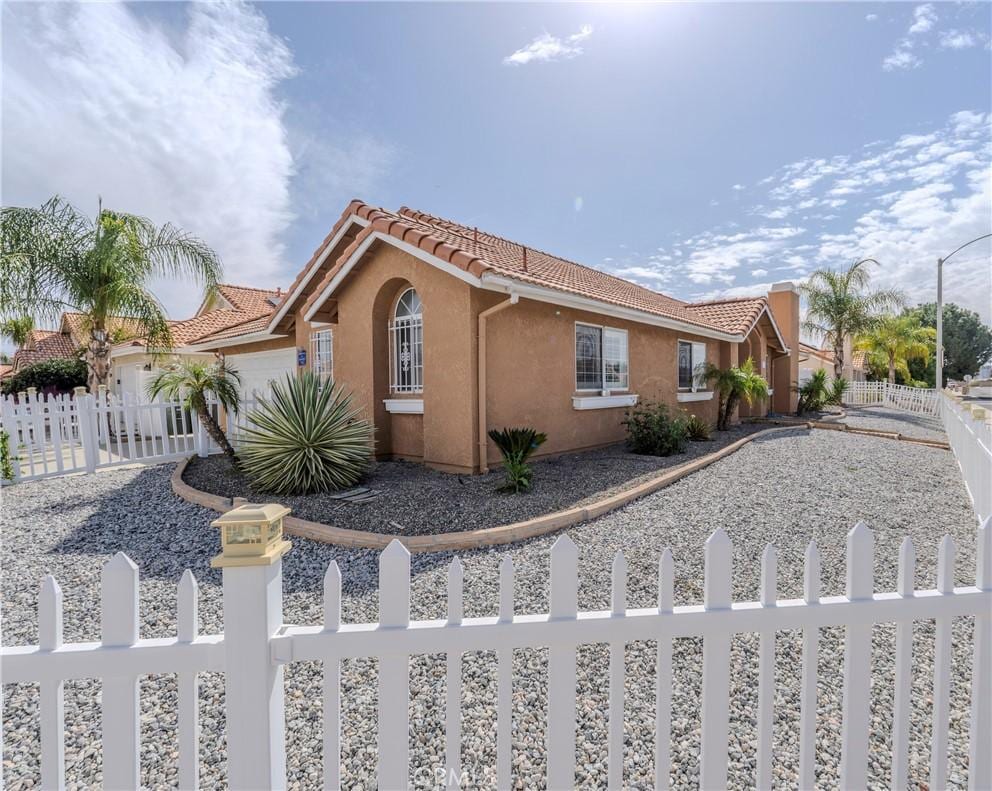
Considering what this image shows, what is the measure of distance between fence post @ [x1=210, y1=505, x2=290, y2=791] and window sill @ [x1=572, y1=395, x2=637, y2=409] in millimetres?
8484

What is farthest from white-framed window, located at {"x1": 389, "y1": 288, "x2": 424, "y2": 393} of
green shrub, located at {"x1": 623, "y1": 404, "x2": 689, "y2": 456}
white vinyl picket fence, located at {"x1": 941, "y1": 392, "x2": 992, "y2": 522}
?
white vinyl picket fence, located at {"x1": 941, "y1": 392, "x2": 992, "y2": 522}

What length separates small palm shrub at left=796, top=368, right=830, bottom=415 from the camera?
19812 millimetres

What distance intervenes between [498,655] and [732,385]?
13.6 m

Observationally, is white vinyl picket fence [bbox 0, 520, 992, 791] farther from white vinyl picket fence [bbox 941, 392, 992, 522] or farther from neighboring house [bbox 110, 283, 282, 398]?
neighboring house [bbox 110, 283, 282, 398]

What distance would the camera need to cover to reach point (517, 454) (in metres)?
7.18

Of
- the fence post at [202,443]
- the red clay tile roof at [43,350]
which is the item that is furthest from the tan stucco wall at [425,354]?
the red clay tile roof at [43,350]

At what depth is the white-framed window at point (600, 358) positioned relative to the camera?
10117 mm

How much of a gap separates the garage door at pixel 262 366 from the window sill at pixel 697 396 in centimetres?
1095

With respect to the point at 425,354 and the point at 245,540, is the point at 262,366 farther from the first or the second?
the point at 245,540

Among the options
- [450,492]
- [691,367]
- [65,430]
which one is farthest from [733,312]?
[65,430]

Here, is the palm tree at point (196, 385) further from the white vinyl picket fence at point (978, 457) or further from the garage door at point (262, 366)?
the white vinyl picket fence at point (978, 457)

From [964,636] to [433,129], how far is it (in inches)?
426

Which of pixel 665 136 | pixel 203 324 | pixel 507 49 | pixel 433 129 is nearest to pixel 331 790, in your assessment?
pixel 507 49

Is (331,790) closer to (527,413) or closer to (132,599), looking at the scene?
(132,599)
